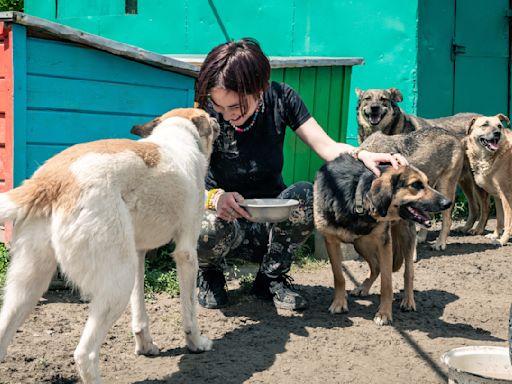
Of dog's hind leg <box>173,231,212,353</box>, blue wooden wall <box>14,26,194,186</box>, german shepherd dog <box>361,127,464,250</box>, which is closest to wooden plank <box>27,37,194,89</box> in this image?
blue wooden wall <box>14,26,194,186</box>

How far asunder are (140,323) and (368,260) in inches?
81.3

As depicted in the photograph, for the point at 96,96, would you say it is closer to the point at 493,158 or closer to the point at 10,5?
the point at 493,158

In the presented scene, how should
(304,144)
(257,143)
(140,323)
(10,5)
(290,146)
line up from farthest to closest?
1. (10,5)
2. (304,144)
3. (290,146)
4. (257,143)
5. (140,323)

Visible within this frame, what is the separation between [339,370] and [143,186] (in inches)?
54.9

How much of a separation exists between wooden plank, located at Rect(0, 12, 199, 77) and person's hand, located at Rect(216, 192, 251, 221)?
1629mm

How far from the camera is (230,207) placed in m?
4.05

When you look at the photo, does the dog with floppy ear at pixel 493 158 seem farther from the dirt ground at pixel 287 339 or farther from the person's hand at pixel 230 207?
the person's hand at pixel 230 207

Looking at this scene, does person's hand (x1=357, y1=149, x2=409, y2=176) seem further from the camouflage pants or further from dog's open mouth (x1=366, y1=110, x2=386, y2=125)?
dog's open mouth (x1=366, y1=110, x2=386, y2=125)

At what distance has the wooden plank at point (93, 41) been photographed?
446cm

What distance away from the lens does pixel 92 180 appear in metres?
2.84

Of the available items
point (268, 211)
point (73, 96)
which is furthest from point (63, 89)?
point (268, 211)

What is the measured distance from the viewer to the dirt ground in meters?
3.41

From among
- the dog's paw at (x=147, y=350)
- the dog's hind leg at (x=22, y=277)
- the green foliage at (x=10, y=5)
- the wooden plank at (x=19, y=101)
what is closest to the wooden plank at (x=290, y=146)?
the wooden plank at (x=19, y=101)

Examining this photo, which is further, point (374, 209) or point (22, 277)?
point (374, 209)
